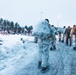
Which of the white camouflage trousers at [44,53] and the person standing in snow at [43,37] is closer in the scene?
the person standing in snow at [43,37]

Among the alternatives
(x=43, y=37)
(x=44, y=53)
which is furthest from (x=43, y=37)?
(x=44, y=53)

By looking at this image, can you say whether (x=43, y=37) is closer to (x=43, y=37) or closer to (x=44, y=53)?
(x=43, y=37)

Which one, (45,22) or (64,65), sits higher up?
(45,22)

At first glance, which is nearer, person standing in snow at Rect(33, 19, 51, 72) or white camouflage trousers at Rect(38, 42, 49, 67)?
person standing in snow at Rect(33, 19, 51, 72)

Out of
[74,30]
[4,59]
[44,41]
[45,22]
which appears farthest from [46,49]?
[74,30]

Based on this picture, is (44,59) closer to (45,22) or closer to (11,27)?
(45,22)

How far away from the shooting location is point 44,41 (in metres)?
11.4

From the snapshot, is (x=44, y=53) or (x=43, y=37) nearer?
(x=43, y=37)

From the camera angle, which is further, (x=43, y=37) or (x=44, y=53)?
(x=44, y=53)

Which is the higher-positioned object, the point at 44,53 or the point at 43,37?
the point at 43,37

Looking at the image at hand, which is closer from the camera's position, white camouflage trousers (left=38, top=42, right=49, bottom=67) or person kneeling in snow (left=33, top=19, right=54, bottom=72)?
person kneeling in snow (left=33, top=19, right=54, bottom=72)

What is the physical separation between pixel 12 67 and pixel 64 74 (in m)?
2.93

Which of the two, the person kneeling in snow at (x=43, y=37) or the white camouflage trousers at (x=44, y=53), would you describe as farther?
the white camouflage trousers at (x=44, y=53)

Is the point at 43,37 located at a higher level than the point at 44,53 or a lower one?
higher
